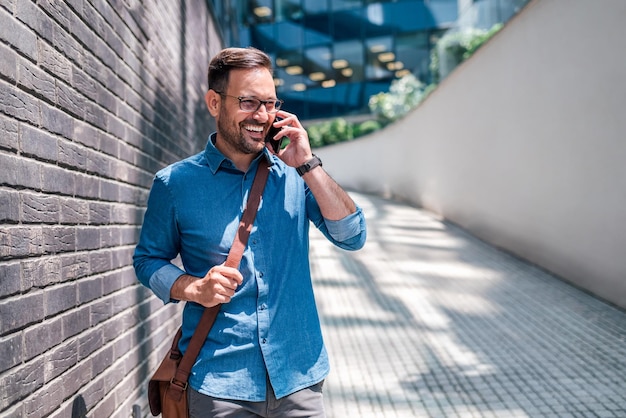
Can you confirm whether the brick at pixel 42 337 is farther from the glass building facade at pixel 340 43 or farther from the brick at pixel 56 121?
the glass building facade at pixel 340 43

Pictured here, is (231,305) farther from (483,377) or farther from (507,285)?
(507,285)

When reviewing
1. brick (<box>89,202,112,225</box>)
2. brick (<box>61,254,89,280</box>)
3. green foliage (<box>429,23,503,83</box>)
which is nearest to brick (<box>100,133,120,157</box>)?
brick (<box>89,202,112,225</box>)

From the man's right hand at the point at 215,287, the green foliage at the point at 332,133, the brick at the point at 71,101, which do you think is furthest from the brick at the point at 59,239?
the green foliage at the point at 332,133

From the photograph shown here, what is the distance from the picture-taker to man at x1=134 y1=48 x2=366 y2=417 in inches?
71.7

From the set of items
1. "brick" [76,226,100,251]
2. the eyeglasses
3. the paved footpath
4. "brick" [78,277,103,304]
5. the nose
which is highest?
the eyeglasses

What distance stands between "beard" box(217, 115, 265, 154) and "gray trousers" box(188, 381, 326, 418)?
Answer: 2.30 ft

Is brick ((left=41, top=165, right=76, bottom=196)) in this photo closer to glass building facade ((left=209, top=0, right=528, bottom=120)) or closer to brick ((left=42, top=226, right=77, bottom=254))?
brick ((left=42, top=226, right=77, bottom=254))

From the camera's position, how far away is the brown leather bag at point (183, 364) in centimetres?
182

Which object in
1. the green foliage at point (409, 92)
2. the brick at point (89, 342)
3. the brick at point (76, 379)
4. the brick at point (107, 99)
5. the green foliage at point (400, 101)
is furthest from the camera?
the green foliage at point (400, 101)

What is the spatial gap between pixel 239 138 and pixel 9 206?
698 mm

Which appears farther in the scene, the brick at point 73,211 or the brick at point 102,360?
the brick at point 102,360

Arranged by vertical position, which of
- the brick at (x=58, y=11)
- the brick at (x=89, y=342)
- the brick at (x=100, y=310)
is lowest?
the brick at (x=89, y=342)

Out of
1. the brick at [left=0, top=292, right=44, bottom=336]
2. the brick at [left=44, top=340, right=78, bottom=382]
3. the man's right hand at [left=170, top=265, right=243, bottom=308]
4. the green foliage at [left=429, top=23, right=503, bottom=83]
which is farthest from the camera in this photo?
the green foliage at [left=429, top=23, right=503, bottom=83]

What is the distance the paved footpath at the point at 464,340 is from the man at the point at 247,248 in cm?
227
